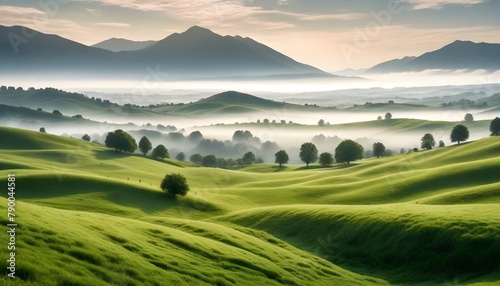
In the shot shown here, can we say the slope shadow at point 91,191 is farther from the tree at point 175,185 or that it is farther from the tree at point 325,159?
the tree at point 325,159

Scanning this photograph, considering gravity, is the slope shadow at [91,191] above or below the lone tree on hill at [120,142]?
below


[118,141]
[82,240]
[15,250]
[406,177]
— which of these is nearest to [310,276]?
[82,240]

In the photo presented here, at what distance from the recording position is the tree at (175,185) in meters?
87.3

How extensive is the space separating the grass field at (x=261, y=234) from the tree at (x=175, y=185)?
5.66ft

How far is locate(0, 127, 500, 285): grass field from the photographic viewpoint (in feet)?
77.9

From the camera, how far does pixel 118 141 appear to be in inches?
6816

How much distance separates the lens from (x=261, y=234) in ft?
198

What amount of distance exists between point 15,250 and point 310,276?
80.4ft

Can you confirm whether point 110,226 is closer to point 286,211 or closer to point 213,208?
point 286,211

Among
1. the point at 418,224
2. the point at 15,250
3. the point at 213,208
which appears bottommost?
the point at 213,208

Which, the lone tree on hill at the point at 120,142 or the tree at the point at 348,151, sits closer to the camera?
the lone tree on hill at the point at 120,142

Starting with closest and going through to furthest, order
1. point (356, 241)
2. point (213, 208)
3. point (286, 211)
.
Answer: point (356, 241), point (286, 211), point (213, 208)

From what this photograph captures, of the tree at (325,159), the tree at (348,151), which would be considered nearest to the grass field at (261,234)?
the tree at (348,151)

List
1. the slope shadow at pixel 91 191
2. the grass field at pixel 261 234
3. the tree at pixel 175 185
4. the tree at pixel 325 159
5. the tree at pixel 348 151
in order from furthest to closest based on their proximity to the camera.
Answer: the tree at pixel 325 159 < the tree at pixel 348 151 < the tree at pixel 175 185 < the slope shadow at pixel 91 191 < the grass field at pixel 261 234
